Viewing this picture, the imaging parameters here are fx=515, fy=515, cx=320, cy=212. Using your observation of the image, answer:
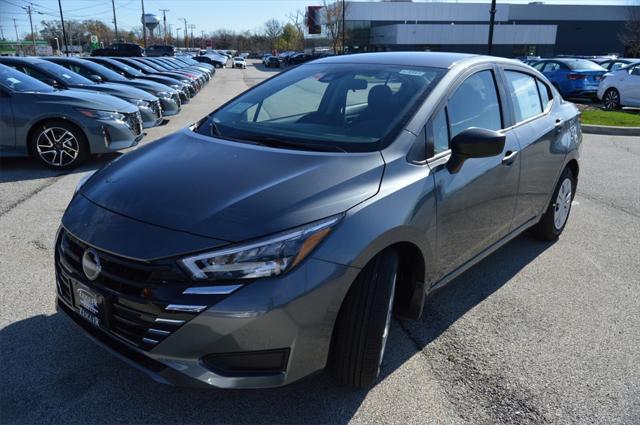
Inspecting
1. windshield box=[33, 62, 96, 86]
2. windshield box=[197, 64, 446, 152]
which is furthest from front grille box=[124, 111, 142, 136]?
windshield box=[197, 64, 446, 152]

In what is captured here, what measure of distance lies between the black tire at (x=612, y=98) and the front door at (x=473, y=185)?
1407 cm

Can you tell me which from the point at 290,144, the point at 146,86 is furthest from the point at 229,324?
the point at 146,86

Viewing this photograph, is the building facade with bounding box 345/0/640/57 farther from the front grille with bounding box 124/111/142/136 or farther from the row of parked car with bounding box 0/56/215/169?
the row of parked car with bounding box 0/56/215/169

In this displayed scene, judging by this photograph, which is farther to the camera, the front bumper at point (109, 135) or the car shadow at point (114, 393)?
the front bumper at point (109, 135)

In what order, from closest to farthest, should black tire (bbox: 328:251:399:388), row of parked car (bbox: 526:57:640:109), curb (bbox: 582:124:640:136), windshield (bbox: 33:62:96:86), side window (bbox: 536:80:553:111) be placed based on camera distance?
black tire (bbox: 328:251:399:388), side window (bbox: 536:80:553:111), windshield (bbox: 33:62:96:86), curb (bbox: 582:124:640:136), row of parked car (bbox: 526:57:640:109)

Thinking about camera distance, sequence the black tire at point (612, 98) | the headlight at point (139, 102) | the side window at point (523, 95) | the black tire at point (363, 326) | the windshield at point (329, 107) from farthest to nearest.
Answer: the black tire at point (612, 98) < the headlight at point (139, 102) < the side window at point (523, 95) < the windshield at point (329, 107) < the black tire at point (363, 326)

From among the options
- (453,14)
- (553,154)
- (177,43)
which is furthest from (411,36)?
(177,43)

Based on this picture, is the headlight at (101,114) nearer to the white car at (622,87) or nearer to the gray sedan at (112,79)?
the gray sedan at (112,79)

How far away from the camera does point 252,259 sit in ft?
6.95

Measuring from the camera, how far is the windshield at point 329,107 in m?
2.95

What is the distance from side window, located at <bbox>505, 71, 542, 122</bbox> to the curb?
8517 millimetres

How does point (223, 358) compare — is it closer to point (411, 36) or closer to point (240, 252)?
point (240, 252)

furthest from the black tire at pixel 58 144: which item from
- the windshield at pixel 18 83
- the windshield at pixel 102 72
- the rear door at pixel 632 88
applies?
the rear door at pixel 632 88

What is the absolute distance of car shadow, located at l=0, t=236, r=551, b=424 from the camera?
2.44 meters
